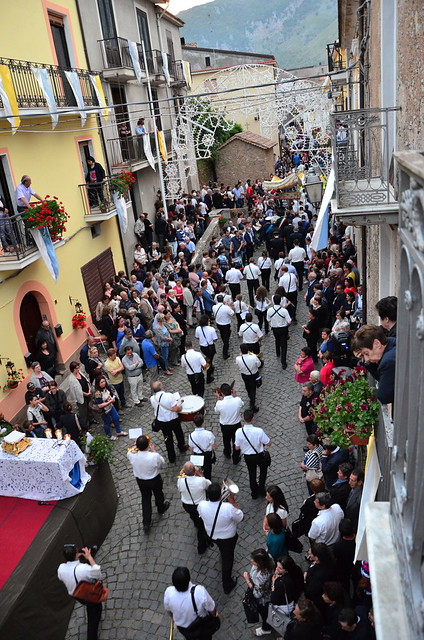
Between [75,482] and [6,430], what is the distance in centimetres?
153

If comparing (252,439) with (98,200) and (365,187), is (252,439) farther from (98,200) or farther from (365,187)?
(98,200)

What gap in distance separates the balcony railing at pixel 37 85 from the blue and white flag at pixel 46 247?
2608mm

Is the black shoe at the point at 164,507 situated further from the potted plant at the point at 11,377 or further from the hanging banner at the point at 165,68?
the hanging banner at the point at 165,68

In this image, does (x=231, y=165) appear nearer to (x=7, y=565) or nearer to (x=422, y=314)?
(x=7, y=565)

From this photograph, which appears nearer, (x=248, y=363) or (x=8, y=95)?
(x=248, y=363)

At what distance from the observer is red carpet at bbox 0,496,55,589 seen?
254 inches

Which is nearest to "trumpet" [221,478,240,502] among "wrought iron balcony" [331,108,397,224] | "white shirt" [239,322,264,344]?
"wrought iron balcony" [331,108,397,224]

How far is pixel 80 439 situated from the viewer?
8.60 metres

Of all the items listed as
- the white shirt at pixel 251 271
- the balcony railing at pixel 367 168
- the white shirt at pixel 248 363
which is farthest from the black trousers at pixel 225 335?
the balcony railing at pixel 367 168

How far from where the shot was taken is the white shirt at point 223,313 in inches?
492

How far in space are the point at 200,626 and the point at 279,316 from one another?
7016 millimetres

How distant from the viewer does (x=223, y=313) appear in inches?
495

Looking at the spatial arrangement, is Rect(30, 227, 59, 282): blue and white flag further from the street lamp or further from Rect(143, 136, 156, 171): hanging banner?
the street lamp

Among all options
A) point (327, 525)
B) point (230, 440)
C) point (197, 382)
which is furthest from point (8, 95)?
point (327, 525)
